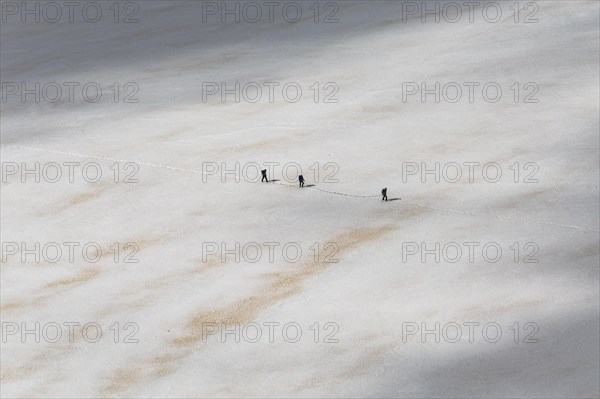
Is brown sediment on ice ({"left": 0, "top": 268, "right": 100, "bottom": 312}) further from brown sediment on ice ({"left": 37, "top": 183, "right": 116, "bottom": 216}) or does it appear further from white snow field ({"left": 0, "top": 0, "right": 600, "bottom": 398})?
brown sediment on ice ({"left": 37, "top": 183, "right": 116, "bottom": 216})

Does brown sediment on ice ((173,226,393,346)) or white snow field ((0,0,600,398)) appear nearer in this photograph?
white snow field ((0,0,600,398))

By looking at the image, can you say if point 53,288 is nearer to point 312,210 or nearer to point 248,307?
point 248,307

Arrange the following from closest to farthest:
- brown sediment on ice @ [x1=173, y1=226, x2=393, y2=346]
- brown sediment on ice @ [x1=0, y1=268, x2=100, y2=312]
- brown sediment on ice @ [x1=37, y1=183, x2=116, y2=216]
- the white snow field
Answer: the white snow field → brown sediment on ice @ [x1=173, y1=226, x2=393, y2=346] → brown sediment on ice @ [x1=0, y1=268, x2=100, y2=312] → brown sediment on ice @ [x1=37, y1=183, x2=116, y2=216]

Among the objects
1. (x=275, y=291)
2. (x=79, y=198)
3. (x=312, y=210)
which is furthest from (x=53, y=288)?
(x=312, y=210)

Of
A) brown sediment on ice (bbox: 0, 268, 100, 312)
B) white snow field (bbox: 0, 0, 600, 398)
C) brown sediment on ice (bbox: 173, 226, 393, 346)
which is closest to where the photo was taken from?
→ white snow field (bbox: 0, 0, 600, 398)

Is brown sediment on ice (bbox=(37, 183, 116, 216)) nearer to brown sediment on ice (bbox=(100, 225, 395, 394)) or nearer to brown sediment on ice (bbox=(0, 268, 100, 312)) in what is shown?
brown sediment on ice (bbox=(0, 268, 100, 312))

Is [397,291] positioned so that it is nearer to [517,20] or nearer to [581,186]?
[581,186]

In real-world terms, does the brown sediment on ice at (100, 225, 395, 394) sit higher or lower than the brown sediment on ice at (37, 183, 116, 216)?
lower

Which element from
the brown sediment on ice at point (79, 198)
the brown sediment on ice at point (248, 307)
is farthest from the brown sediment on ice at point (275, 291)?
the brown sediment on ice at point (79, 198)

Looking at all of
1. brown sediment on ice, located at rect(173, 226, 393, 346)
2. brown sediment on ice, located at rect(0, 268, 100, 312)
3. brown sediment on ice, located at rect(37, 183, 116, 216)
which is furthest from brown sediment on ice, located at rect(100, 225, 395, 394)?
brown sediment on ice, located at rect(37, 183, 116, 216)
